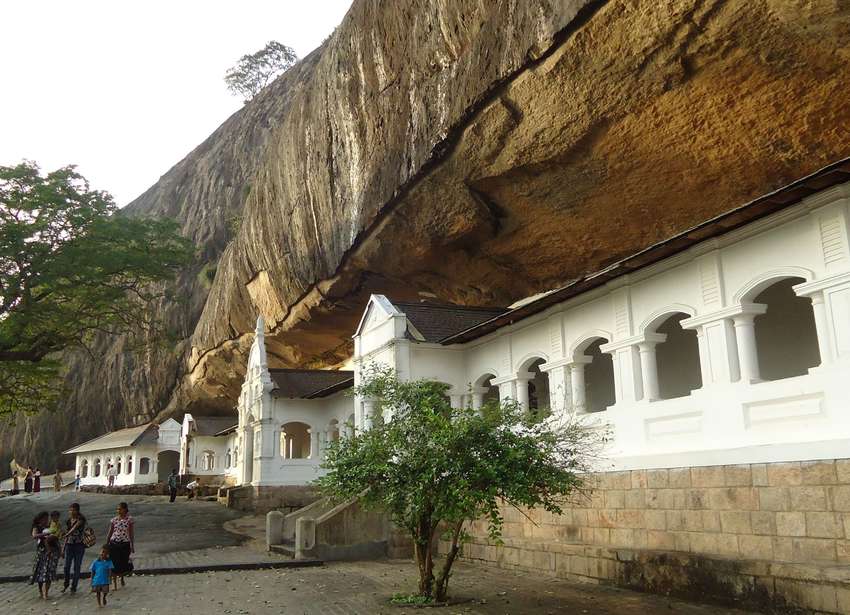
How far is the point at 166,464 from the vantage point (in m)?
51.6

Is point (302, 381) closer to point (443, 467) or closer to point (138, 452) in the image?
point (443, 467)

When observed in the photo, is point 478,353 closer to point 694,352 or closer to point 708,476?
point 694,352

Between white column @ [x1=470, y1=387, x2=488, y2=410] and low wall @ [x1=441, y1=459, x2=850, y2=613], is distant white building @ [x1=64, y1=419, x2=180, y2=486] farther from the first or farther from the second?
low wall @ [x1=441, y1=459, x2=850, y2=613]

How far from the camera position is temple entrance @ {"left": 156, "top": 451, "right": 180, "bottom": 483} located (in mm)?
50938

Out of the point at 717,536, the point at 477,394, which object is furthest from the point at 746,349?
the point at 477,394

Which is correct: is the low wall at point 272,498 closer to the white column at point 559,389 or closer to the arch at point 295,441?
the arch at point 295,441

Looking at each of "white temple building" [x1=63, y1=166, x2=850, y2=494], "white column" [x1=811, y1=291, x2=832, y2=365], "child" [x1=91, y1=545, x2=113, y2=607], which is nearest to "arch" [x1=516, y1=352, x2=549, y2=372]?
"white temple building" [x1=63, y1=166, x2=850, y2=494]

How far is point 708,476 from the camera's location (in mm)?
10289

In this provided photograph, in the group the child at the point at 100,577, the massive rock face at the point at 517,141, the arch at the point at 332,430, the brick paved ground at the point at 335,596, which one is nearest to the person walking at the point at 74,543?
the brick paved ground at the point at 335,596

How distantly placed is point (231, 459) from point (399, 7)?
32.1m

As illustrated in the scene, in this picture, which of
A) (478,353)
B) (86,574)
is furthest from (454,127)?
(86,574)

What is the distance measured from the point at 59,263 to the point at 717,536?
20.3 metres

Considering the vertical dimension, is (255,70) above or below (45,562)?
above

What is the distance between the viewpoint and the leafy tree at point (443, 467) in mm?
9414
